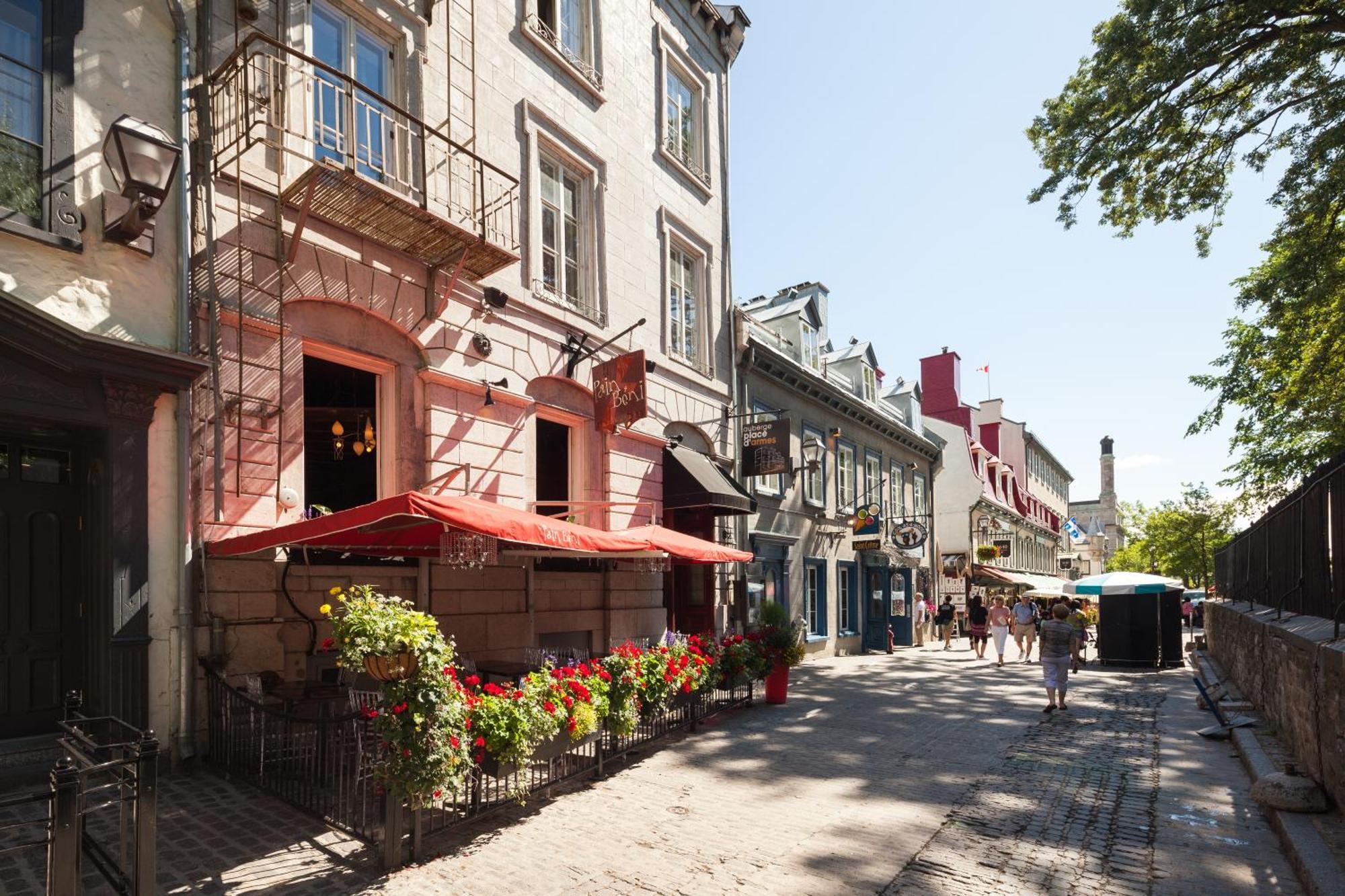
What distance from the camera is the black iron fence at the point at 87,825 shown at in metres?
3.53

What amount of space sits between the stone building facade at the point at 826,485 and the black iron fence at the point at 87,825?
12991mm

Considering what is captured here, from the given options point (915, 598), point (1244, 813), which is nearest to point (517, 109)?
point (1244, 813)

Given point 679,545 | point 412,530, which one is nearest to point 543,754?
point 412,530

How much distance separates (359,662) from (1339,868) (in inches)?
258

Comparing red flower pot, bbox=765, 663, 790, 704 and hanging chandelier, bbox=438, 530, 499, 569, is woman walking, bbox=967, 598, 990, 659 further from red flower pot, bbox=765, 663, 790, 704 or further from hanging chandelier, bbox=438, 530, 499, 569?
hanging chandelier, bbox=438, 530, 499, 569

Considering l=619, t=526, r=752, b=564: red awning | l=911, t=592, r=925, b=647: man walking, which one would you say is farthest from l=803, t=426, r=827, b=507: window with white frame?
l=619, t=526, r=752, b=564: red awning

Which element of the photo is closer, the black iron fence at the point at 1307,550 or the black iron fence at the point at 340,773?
the black iron fence at the point at 340,773

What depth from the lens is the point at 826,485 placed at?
22.4m

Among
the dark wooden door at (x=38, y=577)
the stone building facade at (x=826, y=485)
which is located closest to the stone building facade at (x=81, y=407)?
the dark wooden door at (x=38, y=577)

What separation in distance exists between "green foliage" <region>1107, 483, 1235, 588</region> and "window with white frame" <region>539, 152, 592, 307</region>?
1647 inches

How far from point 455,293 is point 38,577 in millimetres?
5560

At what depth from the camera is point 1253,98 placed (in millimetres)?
12344

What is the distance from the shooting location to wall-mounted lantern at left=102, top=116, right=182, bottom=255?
6887 mm

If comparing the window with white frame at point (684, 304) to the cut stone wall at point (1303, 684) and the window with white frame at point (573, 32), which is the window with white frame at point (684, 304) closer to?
the window with white frame at point (573, 32)
